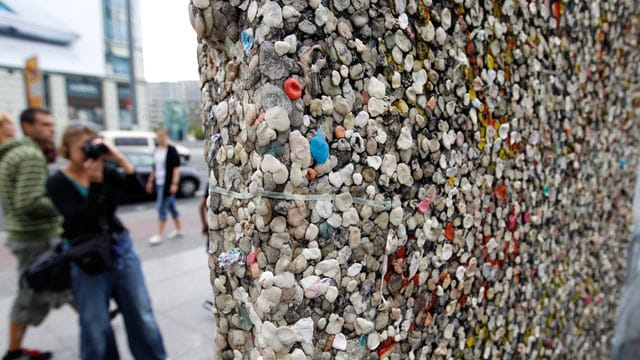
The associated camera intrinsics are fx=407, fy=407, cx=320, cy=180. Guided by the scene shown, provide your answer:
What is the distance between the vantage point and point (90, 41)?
21859 millimetres

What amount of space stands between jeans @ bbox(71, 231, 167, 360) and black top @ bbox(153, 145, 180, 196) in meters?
2.92

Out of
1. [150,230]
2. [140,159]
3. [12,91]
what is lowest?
[150,230]

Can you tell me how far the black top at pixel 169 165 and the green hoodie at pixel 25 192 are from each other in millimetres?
2423

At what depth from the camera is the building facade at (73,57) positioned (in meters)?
18.7

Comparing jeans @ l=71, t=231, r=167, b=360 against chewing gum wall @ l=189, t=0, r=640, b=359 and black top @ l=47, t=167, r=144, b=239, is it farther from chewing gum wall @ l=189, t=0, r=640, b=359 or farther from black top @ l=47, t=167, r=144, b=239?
chewing gum wall @ l=189, t=0, r=640, b=359

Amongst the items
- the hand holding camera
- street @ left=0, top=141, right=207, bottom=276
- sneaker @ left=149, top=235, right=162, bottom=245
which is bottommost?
street @ left=0, top=141, right=207, bottom=276

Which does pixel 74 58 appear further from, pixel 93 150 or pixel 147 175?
pixel 93 150

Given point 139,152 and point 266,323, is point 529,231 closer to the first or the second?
point 266,323

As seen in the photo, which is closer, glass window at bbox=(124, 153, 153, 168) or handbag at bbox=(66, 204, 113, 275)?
handbag at bbox=(66, 204, 113, 275)

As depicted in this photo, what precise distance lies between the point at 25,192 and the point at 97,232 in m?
0.70

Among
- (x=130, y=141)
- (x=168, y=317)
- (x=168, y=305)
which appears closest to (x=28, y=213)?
(x=168, y=317)

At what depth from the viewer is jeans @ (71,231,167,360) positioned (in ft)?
7.50

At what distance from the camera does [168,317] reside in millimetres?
3562

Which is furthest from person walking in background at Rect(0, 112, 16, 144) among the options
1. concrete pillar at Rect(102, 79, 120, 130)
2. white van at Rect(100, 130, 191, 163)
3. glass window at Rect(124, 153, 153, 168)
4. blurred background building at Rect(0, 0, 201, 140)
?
concrete pillar at Rect(102, 79, 120, 130)
